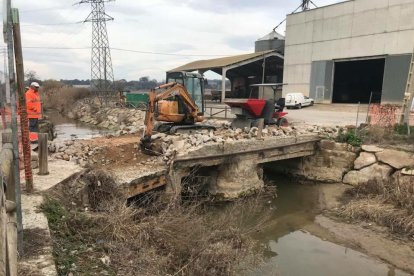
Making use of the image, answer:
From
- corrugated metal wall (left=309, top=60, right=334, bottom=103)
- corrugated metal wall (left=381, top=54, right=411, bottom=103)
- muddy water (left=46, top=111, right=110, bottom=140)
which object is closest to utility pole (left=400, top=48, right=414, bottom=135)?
corrugated metal wall (left=381, top=54, right=411, bottom=103)

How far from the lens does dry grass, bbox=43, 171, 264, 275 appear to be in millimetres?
4613

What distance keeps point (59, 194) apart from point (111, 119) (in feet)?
85.5

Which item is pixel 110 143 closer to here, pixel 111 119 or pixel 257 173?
pixel 257 173

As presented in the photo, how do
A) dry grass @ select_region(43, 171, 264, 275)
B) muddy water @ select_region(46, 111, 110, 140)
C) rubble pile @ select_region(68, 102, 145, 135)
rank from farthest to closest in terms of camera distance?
rubble pile @ select_region(68, 102, 145, 135)
muddy water @ select_region(46, 111, 110, 140)
dry grass @ select_region(43, 171, 264, 275)

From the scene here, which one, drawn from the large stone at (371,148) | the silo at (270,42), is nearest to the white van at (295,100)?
the large stone at (371,148)

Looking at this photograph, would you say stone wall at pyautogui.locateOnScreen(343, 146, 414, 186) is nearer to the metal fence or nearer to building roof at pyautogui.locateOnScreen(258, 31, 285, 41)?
the metal fence

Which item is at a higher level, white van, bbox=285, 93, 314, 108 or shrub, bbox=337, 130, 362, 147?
white van, bbox=285, 93, 314, 108

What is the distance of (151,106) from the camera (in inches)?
432

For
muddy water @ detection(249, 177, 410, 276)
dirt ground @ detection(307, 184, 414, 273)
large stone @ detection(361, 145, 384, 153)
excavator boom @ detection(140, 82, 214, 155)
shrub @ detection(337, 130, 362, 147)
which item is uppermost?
excavator boom @ detection(140, 82, 214, 155)

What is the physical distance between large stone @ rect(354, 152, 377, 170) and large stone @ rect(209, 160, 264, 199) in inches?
151

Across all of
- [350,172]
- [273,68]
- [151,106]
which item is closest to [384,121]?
[350,172]

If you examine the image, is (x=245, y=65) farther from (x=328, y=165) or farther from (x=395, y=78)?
(x=328, y=165)

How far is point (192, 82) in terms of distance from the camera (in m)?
14.1

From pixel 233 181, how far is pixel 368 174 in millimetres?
4605
